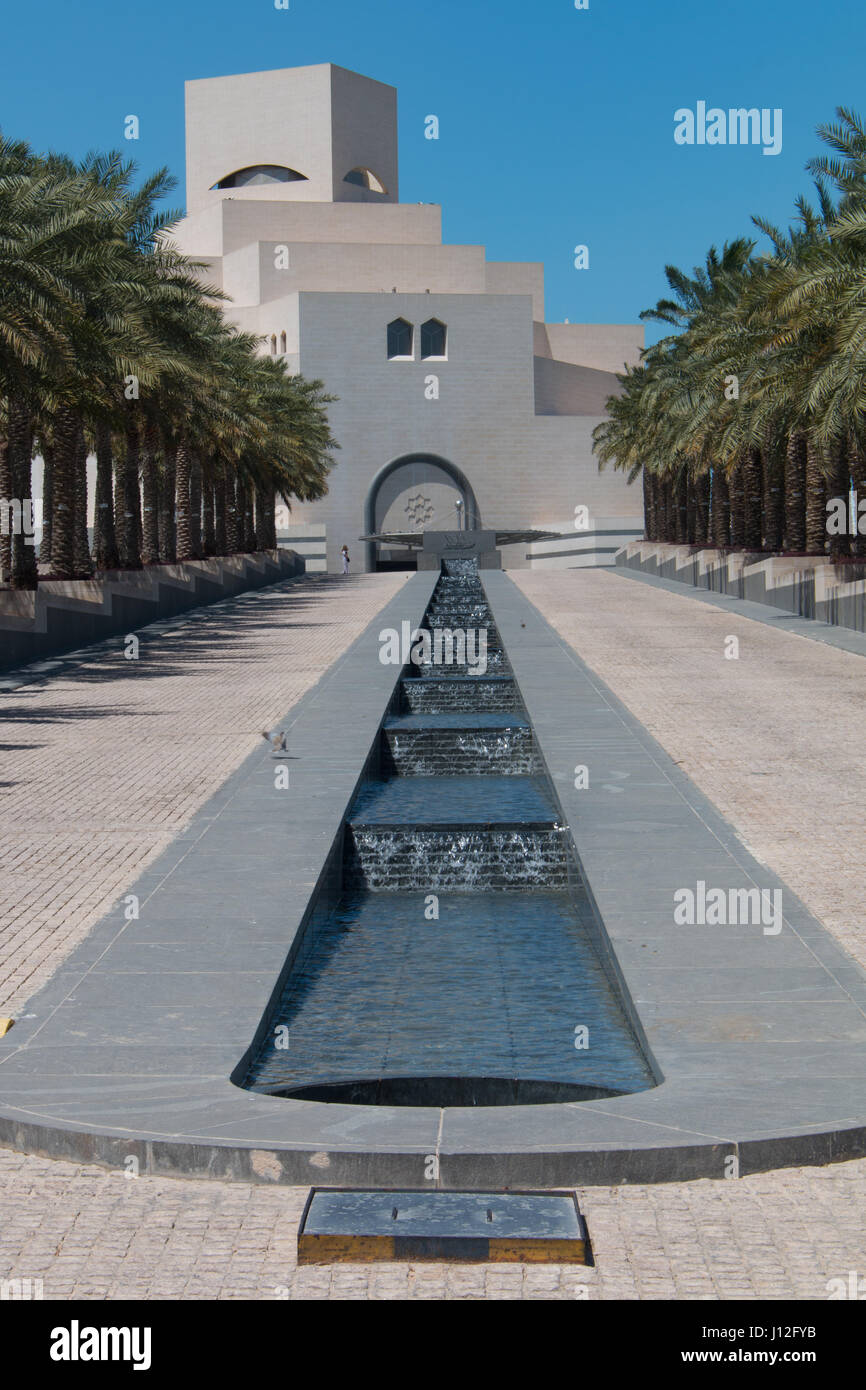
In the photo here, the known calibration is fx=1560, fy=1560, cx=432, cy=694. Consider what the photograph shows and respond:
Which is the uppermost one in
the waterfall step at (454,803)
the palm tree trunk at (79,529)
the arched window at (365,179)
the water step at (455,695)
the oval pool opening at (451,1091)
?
the arched window at (365,179)

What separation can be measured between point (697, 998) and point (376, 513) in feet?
223

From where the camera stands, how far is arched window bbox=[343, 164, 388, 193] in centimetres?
7675

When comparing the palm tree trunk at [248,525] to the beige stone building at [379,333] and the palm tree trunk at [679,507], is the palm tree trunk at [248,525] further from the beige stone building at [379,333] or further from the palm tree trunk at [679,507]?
the beige stone building at [379,333]

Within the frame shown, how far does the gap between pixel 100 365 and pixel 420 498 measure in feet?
171

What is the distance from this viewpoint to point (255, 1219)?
459cm

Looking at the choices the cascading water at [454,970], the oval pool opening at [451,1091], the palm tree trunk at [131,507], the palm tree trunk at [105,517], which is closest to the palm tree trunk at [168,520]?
the palm tree trunk at [131,507]

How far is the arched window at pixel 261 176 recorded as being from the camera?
76.2 m

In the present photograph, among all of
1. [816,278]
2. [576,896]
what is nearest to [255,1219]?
[576,896]

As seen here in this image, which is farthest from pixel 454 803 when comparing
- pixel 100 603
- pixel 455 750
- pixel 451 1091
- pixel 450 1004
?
pixel 100 603

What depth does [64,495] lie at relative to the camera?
80.8ft

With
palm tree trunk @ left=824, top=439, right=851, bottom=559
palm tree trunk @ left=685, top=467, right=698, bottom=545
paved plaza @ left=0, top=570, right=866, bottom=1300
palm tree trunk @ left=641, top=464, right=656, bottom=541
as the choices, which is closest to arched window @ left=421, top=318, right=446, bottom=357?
palm tree trunk @ left=641, top=464, right=656, bottom=541

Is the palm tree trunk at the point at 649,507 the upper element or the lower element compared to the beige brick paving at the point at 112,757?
upper

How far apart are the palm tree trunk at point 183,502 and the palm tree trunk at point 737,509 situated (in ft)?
38.6

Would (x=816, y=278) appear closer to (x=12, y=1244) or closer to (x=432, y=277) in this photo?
(x=12, y=1244)
